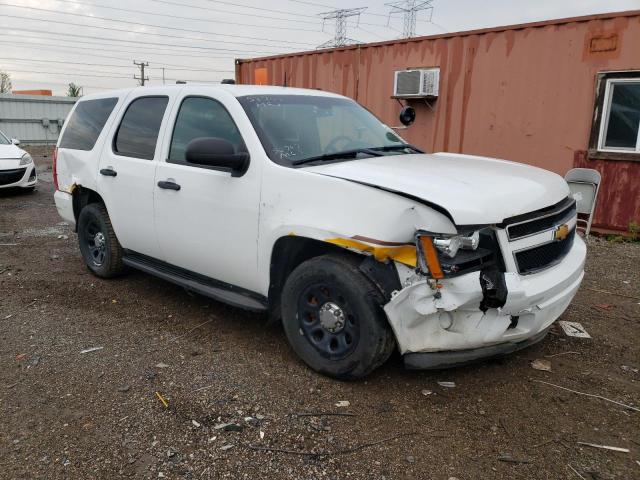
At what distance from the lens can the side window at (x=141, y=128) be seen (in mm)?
4281

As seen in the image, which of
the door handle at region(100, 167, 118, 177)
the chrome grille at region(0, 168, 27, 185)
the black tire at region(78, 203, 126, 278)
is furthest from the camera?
the chrome grille at region(0, 168, 27, 185)

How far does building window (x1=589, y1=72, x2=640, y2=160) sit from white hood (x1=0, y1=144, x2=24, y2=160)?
10680 mm

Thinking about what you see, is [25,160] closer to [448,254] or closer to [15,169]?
[15,169]

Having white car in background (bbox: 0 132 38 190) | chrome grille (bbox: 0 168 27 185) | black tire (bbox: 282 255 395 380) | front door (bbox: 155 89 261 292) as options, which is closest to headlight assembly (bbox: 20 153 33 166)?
white car in background (bbox: 0 132 38 190)

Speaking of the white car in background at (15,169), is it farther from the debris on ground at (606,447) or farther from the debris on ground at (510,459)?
the debris on ground at (606,447)

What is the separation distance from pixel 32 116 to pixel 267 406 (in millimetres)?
26199

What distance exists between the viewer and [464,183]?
114 inches

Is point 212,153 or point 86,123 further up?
point 86,123

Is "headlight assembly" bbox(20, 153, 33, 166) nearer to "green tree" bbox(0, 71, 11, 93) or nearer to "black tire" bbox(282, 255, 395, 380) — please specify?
"black tire" bbox(282, 255, 395, 380)

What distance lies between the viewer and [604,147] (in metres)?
7.56

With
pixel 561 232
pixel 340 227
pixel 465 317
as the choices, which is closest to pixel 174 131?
pixel 340 227

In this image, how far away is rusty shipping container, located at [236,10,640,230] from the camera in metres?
7.29

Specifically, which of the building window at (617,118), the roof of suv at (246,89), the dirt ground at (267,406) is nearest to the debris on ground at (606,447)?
the dirt ground at (267,406)

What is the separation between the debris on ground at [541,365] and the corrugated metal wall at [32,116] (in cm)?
2582
